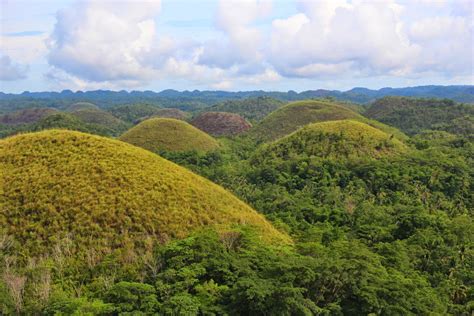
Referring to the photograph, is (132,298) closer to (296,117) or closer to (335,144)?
(335,144)

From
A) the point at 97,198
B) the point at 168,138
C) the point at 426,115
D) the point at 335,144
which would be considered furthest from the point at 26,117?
the point at 97,198

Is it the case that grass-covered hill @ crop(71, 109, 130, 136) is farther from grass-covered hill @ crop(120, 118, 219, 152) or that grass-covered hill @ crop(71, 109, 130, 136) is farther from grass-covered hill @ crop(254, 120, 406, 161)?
grass-covered hill @ crop(254, 120, 406, 161)

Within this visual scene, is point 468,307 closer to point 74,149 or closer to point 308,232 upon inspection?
point 308,232

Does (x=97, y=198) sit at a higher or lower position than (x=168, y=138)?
higher

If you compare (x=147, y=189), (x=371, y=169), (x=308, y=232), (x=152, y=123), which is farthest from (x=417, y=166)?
(x=152, y=123)

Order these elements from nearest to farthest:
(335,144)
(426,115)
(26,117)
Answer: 1. (335,144)
2. (426,115)
3. (26,117)

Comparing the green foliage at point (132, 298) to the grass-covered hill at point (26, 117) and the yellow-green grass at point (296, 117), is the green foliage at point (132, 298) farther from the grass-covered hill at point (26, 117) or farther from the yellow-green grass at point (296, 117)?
the grass-covered hill at point (26, 117)
